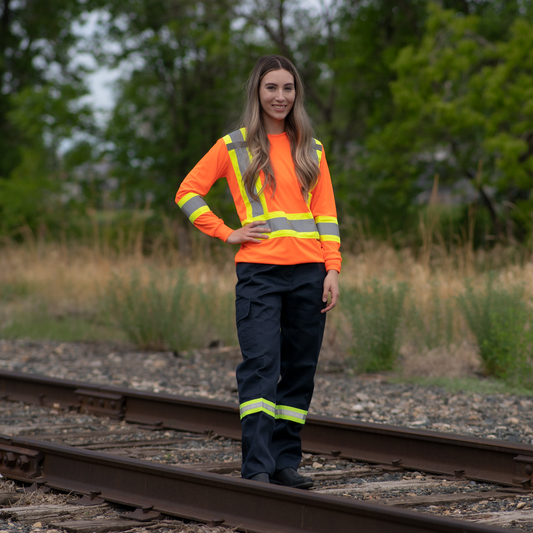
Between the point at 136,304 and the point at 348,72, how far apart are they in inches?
599

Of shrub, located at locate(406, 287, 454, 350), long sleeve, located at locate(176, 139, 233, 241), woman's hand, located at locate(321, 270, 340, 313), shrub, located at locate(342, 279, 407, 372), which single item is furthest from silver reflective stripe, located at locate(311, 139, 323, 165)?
shrub, located at locate(406, 287, 454, 350)

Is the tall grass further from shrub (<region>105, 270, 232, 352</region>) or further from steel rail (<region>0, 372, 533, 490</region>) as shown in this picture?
steel rail (<region>0, 372, 533, 490</region>)

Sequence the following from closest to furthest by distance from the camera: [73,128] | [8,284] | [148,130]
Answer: [8,284] < [73,128] < [148,130]

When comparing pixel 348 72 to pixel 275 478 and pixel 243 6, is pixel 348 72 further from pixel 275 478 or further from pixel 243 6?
pixel 275 478

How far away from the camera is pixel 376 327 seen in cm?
705

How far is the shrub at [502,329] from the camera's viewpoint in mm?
6398

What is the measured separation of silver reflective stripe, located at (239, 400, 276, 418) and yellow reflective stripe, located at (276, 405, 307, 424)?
204mm

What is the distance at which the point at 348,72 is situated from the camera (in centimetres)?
2183

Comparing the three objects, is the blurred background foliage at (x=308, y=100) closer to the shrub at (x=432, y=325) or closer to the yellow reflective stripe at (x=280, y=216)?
the shrub at (x=432, y=325)

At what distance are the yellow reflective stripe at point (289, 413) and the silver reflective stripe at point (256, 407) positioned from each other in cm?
20

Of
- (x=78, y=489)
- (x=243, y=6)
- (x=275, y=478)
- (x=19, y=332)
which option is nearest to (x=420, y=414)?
(x=275, y=478)

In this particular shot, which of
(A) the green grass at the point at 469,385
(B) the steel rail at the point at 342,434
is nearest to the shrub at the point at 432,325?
(A) the green grass at the point at 469,385

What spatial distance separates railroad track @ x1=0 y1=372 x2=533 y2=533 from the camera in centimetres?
295

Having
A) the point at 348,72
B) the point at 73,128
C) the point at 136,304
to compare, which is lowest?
the point at 136,304
